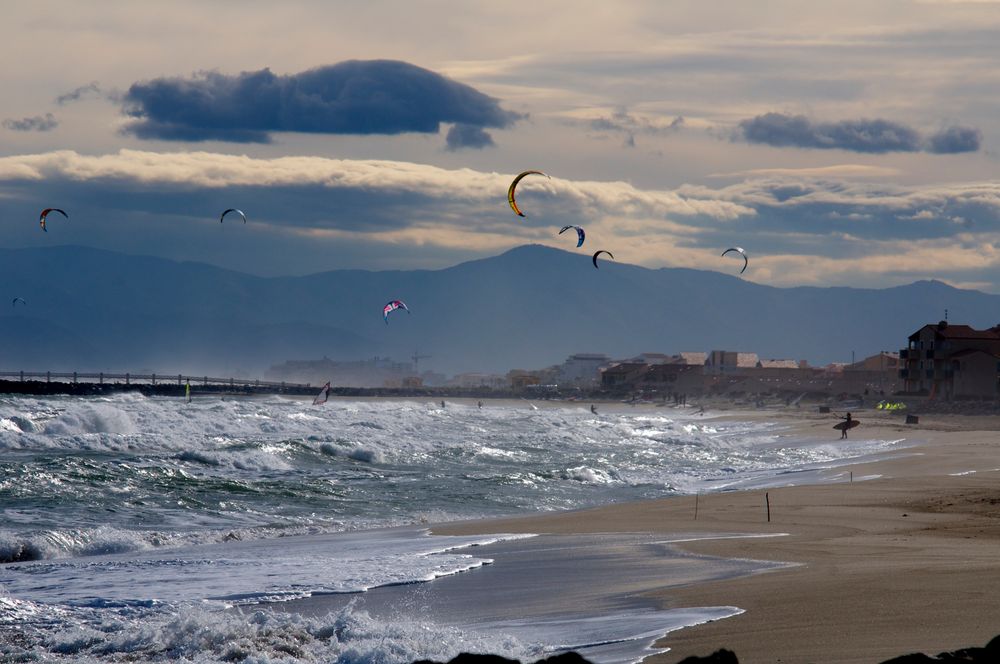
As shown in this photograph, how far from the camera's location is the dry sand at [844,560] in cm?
796

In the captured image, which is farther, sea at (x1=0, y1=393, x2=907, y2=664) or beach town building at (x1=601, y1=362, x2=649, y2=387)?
beach town building at (x1=601, y1=362, x2=649, y2=387)

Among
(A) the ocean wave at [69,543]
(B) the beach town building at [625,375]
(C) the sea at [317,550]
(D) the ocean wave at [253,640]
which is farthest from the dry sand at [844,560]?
(B) the beach town building at [625,375]

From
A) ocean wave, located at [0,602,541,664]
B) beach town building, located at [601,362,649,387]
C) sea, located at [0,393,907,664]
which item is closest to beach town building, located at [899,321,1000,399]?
sea, located at [0,393,907,664]

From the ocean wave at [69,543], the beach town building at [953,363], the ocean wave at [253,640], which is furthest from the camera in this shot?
the beach town building at [953,363]

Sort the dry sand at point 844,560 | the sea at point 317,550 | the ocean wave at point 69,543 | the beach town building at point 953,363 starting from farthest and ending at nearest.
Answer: the beach town building at point 953,363, the ocean wave at point 69,543, the sea at point 317,550, the dry sand at point 844,560

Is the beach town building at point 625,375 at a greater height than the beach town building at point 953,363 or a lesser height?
lesser

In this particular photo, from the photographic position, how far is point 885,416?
6681 cm

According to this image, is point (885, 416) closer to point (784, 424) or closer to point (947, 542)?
point (784, 424)

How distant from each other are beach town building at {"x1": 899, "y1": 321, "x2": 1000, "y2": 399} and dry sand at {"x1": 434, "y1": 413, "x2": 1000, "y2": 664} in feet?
187

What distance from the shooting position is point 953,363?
8056 centimetres

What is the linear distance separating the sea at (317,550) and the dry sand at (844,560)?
0.56m

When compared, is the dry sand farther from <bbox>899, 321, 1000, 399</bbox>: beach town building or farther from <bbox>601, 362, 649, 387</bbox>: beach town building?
<bbox>601, 362, 649, 387</bbox>: beach town building

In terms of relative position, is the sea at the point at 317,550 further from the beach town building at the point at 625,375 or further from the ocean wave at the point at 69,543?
the beach town building at the point at 625,375

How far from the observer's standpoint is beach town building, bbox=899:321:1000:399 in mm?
78562
